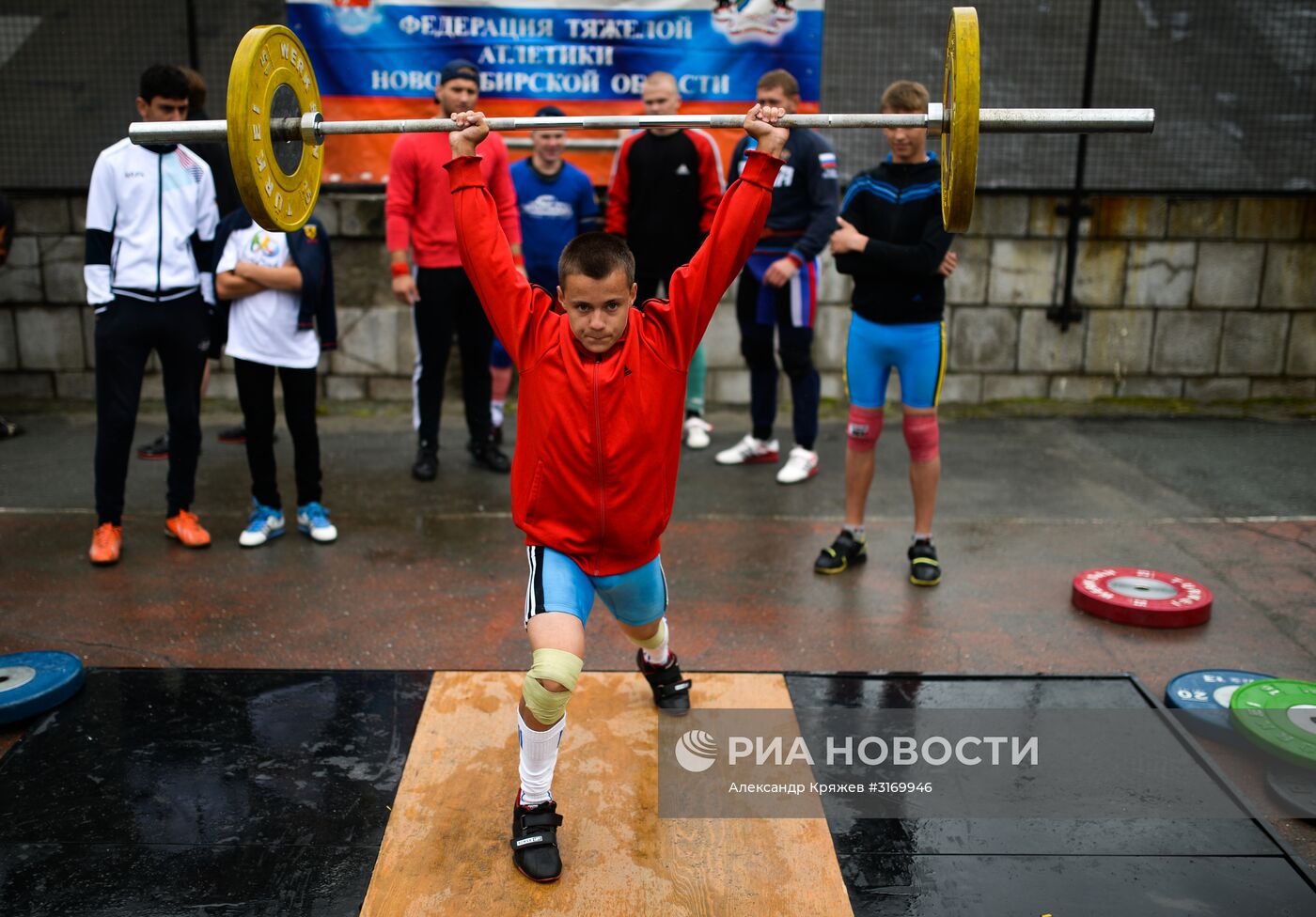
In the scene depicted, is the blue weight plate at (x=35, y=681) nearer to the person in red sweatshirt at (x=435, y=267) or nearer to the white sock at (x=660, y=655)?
the white sock at (x=660, y=655)

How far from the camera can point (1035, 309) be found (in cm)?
764

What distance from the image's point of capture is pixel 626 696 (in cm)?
371

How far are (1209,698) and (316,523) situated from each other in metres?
3.71

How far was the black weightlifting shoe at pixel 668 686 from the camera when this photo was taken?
3561 millimetres

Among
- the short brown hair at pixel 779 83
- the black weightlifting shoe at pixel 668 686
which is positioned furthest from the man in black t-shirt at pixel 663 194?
the black weightlifting shoe at pixel 668 686

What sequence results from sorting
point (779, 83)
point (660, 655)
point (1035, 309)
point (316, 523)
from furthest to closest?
point (1035, 309)
point (779, 83)
point (316, 523)
point (660, 655)

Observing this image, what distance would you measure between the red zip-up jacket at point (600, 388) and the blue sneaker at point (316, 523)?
251 centimetres

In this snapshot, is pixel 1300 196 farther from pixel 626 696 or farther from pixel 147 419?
pixel 147 419

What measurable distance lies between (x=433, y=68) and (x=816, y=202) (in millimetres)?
2742

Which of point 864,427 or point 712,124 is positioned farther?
point 864,427

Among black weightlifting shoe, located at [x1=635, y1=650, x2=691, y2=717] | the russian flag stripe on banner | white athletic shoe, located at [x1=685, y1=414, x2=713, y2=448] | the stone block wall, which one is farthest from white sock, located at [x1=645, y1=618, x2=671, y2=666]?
the russian flag stripe on banner

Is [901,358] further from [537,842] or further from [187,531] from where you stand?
[187,531]

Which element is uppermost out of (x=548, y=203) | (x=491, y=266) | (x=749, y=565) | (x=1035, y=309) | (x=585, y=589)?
(x=548, y=203)

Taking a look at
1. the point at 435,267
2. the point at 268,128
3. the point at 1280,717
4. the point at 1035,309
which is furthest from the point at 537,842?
the point at 1035,309
